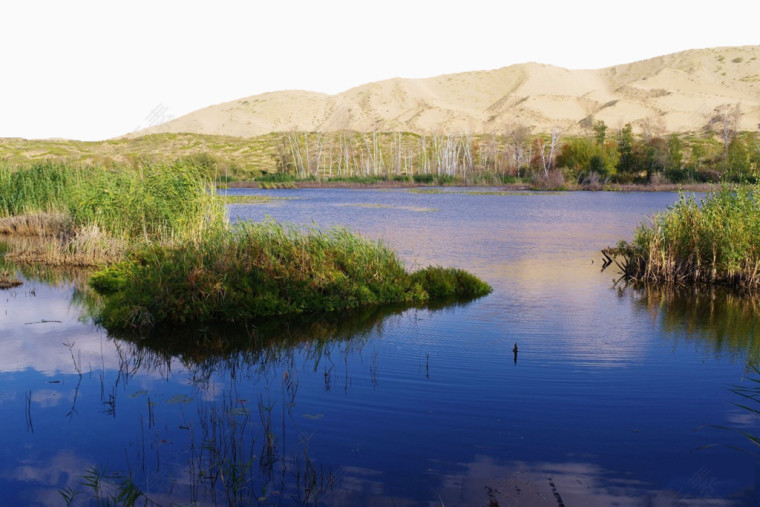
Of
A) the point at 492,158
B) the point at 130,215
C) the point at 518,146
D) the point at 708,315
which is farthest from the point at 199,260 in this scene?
the point at 492,158

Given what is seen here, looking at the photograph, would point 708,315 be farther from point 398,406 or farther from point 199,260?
point 199,260

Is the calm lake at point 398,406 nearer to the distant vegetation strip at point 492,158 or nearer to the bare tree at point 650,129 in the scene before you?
the distant vegetation strip at point 492,158

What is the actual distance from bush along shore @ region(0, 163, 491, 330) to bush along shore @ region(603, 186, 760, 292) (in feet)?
13.8

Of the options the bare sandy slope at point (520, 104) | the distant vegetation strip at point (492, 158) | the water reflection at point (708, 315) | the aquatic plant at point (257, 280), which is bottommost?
the water reflection at point (708, 315)

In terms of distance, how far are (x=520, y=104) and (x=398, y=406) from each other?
15331 cm

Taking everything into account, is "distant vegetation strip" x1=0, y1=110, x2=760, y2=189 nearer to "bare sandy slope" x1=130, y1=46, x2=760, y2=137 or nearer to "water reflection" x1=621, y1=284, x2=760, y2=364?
"bare sandy slope" x1=130, y1=46, x2=760, y2=137

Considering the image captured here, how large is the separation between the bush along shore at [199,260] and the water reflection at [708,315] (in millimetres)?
3497

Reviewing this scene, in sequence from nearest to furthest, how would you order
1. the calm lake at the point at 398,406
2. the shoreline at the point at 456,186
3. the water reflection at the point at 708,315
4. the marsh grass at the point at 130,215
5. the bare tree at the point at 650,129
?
the calm lake at the point at 398,406, the water reflection at the point at 708,315, the marsh grass at the point at 130,215, the shoreline at the point at 456,186, the bare tree at the point at 650,129

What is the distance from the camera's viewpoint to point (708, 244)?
1477cm

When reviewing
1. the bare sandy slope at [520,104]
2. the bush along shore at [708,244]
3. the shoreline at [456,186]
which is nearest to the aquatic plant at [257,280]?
the bush along shore at [708,244]

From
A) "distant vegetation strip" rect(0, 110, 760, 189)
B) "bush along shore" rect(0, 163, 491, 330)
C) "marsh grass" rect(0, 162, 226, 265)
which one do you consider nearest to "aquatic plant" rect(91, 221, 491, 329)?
"bush along shore" rect(0, 163, 491, 330)

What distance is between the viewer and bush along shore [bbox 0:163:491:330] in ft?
36.8

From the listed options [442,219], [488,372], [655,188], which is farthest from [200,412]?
[655,188]

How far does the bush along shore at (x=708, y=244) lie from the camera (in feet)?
46.3
